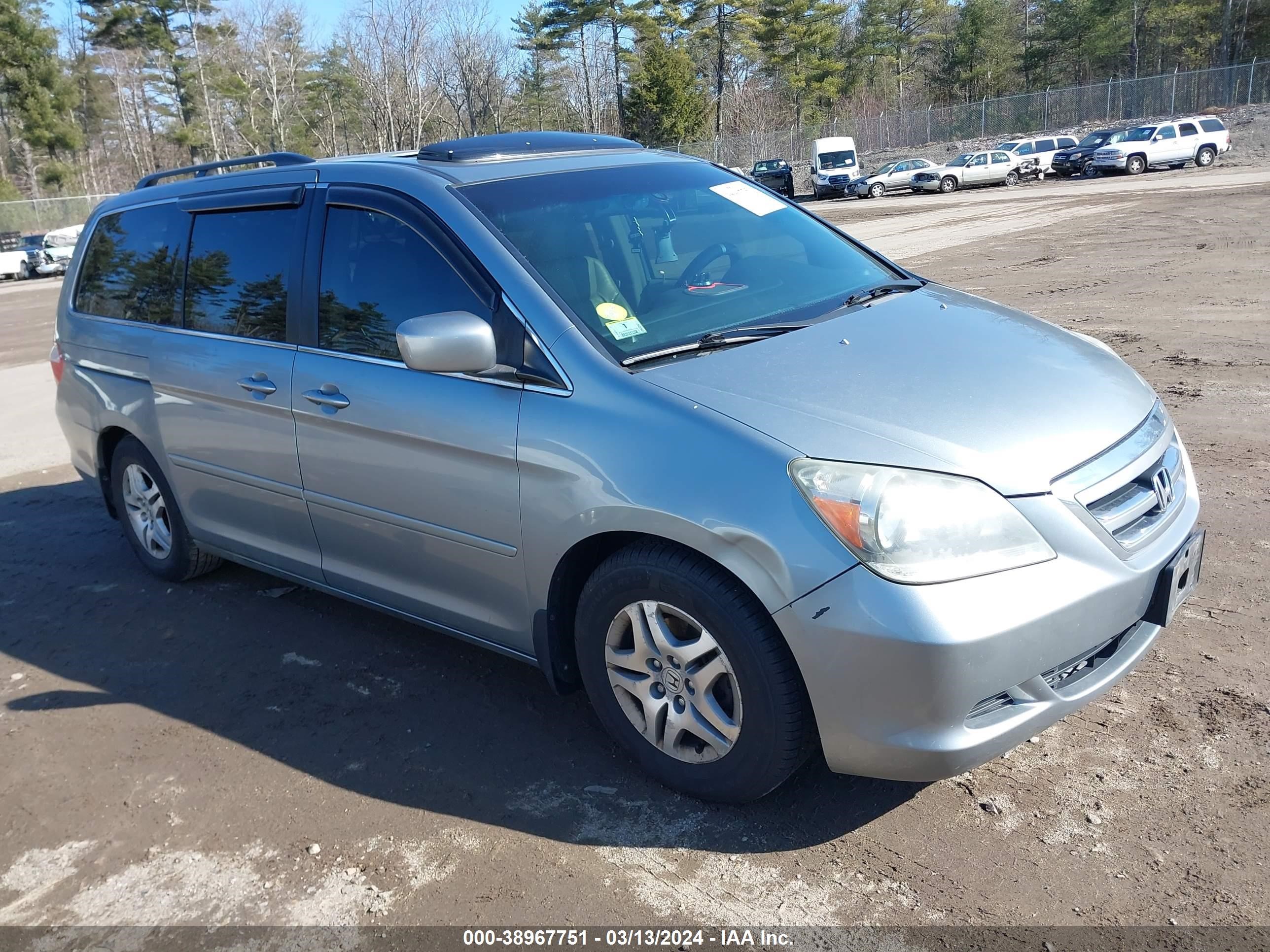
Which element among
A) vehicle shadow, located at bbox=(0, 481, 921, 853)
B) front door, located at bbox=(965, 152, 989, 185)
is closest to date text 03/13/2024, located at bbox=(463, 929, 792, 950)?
vehicle shadow, located at bbox=(0, 481, 921, 853)

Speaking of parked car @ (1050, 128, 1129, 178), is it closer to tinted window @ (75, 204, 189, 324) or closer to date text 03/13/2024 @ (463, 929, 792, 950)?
tinted window @ (75, 204, 189, 324)

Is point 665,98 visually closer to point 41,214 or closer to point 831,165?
point 831,165

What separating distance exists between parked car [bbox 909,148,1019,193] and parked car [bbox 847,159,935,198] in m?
0.94

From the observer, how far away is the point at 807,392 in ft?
9.60

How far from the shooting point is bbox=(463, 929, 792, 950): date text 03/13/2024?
256 cm

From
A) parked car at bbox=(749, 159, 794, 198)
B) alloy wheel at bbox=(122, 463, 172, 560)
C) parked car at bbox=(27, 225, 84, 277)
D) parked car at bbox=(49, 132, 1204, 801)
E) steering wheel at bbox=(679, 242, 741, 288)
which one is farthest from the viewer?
parked car at bbox=(749, 159, 794, 198)

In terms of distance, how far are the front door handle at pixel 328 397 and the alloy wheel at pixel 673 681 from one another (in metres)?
1.37

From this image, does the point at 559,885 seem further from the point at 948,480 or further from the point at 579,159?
the point at 579,159

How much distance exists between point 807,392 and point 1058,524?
75 cm

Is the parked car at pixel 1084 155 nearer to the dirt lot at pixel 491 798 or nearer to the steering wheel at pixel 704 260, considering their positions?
the dirt lot at pixel 491 798

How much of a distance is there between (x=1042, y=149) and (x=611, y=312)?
141 ft

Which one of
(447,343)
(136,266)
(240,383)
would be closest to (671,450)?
(447,343)

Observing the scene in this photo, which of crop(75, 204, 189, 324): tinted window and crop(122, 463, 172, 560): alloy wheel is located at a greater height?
crop(75, 204, 189, 324): tinted window

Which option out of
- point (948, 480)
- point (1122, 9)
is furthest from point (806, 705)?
point (1122, 9)
